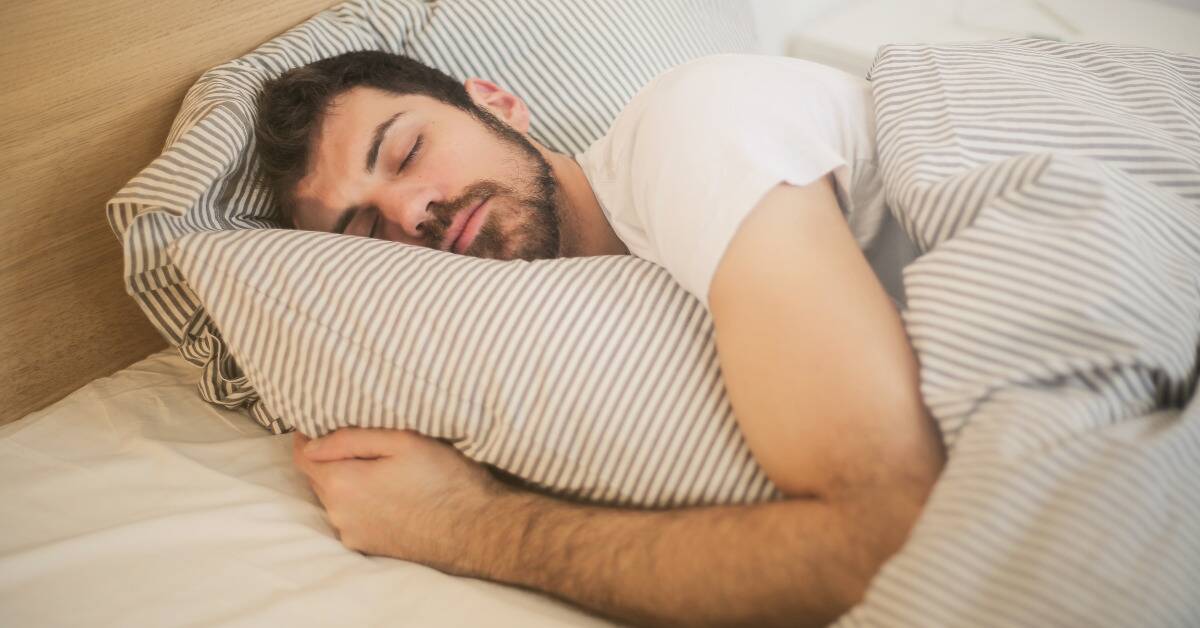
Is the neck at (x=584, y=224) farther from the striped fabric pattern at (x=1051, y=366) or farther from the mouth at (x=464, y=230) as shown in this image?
the striped fabric pattern at (x=1051, y=366)

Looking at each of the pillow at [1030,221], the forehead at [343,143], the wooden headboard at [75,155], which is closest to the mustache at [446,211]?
the forehead at [343,143]

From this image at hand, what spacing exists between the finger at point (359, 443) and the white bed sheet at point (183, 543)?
0.07 metres

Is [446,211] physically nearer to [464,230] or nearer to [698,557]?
[464,230]

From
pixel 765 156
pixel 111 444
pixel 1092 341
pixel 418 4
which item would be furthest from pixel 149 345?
pixel 1092 341

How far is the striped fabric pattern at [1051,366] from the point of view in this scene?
0.47 metres

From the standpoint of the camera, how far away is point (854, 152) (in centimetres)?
83

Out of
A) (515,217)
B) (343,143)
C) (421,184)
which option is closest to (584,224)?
(515,217)

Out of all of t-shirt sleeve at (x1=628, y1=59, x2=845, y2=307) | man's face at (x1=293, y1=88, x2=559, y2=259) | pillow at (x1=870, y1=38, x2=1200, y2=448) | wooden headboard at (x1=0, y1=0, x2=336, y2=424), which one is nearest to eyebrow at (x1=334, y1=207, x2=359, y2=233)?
man's face at (x1=293, y1=88, x2=559, y2=259)

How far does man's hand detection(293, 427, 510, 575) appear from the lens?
2.37ft

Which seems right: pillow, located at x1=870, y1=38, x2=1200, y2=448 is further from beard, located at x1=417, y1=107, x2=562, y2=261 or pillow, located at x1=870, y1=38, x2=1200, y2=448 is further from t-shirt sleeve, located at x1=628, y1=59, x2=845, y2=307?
beard, located at x1=417, y1=107, x2=562, y2=261

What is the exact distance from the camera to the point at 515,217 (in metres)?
1.00

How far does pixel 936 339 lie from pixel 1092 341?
103 mm

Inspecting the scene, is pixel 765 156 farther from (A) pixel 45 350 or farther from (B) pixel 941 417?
(A) pixel 45 350

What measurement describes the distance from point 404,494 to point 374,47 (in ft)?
2.34
